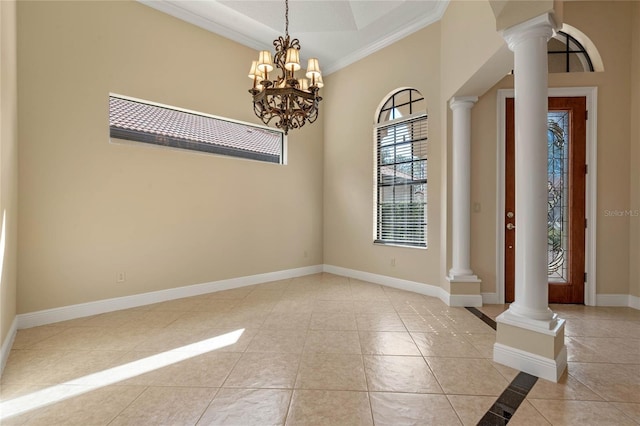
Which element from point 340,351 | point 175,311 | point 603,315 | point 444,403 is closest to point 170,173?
point 175,311

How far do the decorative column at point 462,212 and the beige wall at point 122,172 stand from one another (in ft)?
9.46

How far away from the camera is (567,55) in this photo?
3854mm

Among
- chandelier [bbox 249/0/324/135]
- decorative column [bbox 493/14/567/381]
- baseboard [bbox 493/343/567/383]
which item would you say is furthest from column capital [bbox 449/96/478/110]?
baseboard [bbox 493/343/567/383]

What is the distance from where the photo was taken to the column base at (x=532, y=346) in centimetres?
208

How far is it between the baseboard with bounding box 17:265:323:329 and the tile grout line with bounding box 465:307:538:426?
145 inches

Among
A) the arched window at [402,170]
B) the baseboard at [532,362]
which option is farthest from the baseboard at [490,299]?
the baseboard at [532,362]

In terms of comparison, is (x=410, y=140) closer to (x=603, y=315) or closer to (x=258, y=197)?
(x=258, y=197)

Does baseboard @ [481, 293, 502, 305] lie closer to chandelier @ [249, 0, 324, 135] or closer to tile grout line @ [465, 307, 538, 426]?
tile grout line @ [465, 307, 538, 426]

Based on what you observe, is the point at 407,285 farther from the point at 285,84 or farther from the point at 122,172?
the point at 122,172

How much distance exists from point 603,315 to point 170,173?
563 centimetres

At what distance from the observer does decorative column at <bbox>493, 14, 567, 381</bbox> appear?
7.17 feet

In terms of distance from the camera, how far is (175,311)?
351 cm

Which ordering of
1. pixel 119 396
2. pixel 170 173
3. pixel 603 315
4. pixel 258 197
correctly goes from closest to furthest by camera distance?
→ pixel 119 396, pixel 603 315, pixel 170 173, pixel 258 197

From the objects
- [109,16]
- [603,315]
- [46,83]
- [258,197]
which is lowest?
[603,315]
